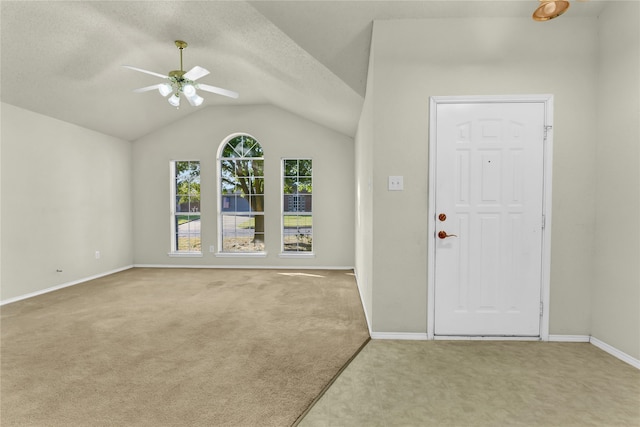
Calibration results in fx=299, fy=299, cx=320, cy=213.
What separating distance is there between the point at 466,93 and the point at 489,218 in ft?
3.53

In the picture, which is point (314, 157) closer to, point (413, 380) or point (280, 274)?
point (280, 274)

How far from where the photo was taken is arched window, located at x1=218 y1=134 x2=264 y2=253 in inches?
232

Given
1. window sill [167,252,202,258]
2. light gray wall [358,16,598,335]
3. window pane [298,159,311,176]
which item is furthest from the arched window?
light gray wall [358,16,598,335]

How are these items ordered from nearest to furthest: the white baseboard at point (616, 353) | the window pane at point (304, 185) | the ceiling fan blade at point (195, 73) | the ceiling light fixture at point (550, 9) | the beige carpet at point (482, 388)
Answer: the beige carpet at point (482, 388) < the ceiling light fixture at point (550, 9) < the white baseboard at point (616, 353) < the ceiling fan blade at point (195, 73) < the window pane at point (304, 185)

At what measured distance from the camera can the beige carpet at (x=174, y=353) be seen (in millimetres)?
1702

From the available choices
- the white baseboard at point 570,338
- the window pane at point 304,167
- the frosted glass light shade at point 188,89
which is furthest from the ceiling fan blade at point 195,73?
the white baseboard at point 570,338

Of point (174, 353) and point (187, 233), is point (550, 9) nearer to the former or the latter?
point (174, 353)

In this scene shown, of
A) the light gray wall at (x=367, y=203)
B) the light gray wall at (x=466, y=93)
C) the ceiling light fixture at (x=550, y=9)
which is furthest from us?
the light gray wall at (x=367, y=203)

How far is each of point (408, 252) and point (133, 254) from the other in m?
5.57

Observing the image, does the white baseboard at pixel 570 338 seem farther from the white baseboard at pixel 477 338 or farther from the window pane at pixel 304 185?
the window pane at pixel 304 185

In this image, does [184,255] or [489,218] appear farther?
[184,255]

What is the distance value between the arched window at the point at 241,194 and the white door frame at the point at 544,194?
12.9ft

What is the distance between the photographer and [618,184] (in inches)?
90.5

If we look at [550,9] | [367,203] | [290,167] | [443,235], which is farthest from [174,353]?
[290,167]
